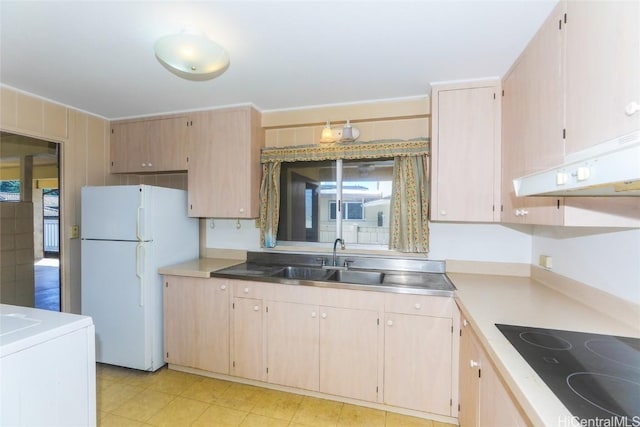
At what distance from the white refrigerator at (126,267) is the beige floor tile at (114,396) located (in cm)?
18

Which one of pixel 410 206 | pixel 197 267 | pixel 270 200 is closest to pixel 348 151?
pixel 410 206

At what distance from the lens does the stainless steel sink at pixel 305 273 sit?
2.56 meters

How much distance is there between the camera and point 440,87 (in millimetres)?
2133

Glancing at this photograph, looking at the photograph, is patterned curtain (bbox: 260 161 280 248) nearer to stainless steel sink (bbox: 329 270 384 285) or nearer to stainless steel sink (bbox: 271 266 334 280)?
stainless steel sink (bbox: 271 266 334 280)

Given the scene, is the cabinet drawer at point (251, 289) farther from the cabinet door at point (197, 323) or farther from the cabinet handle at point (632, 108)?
the cabinet handle at point (632, 108)

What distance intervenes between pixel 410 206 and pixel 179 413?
7.48 ft

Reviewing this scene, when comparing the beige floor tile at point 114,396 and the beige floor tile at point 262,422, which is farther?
the beige floor tile at point 114,396

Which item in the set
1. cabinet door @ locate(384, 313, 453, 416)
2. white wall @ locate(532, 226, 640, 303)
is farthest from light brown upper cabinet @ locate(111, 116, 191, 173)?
white wall @ locate(532, 226, 640, 303)


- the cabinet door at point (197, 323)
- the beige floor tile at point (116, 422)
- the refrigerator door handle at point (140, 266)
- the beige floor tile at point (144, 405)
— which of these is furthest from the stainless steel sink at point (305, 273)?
the beige floor tile at point (116, 422)

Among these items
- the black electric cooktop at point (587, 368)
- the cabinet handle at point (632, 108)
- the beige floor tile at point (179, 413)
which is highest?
the cabinet handle at point (632, 108)

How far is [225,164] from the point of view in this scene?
2650 millimetres

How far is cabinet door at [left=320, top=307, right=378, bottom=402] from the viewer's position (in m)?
2.00

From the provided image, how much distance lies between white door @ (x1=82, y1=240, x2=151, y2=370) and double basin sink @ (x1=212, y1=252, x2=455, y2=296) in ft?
2.44

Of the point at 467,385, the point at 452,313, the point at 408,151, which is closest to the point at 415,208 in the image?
the point at 408,151
